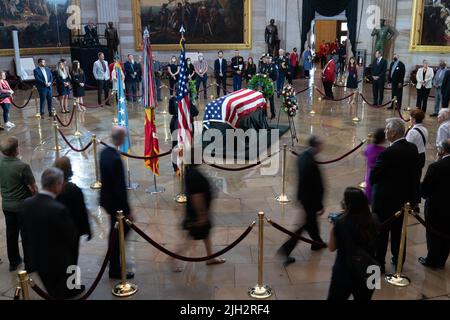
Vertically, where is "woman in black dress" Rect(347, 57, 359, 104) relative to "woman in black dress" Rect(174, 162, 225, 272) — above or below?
above

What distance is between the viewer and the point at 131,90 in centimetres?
1745

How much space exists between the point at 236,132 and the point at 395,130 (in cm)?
538

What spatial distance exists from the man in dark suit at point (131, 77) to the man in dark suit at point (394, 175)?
12657 mm

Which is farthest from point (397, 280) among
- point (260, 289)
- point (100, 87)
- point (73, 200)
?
point (100, 87)

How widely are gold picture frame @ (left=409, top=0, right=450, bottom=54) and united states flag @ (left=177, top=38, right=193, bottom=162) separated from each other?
15.8m

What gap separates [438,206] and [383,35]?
17.4 metres

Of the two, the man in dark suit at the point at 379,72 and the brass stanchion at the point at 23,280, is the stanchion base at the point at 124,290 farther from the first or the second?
the man in dark suit at the point at 379,72

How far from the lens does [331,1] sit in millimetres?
23281

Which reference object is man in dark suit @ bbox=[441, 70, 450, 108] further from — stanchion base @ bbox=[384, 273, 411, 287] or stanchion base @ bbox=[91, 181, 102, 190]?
stanchion base @ bbox=[91, 181, 102, 190]

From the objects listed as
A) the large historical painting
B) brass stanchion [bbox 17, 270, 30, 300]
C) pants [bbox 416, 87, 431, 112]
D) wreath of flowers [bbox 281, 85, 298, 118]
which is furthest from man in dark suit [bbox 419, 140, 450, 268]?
the large historical painting

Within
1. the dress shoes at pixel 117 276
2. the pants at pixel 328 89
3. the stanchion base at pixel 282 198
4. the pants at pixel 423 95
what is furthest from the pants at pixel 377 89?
the dress shoes at pixel 117 276

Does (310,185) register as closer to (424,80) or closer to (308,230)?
(308,230)

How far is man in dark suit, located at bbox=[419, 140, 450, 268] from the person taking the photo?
5285mm
